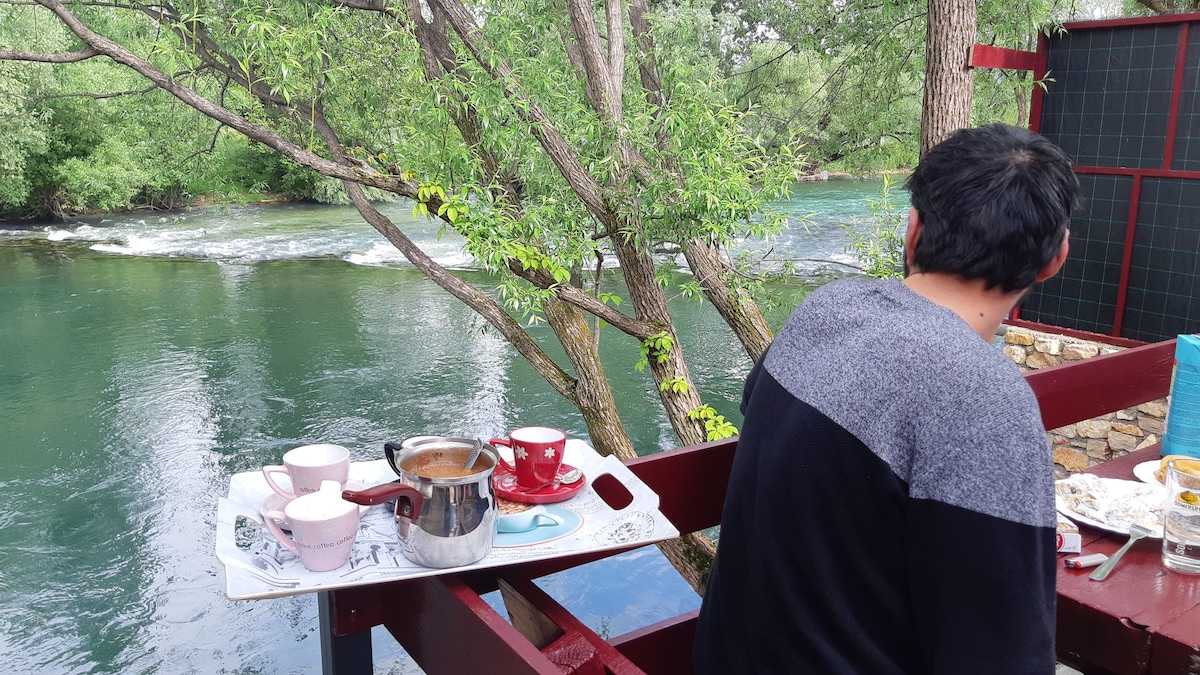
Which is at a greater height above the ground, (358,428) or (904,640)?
(904,640)

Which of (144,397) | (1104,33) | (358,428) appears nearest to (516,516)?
(1104,33)

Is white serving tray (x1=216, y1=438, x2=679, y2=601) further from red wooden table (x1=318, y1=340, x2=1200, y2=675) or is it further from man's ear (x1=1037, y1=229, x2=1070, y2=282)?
man's ear (x1=1037, y1=229, x2=1070, y2=282)

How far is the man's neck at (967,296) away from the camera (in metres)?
1.15

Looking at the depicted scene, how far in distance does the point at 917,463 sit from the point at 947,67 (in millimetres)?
4003

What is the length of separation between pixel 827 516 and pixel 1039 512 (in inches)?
8.4

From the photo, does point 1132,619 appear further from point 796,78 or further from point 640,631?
point 796,78

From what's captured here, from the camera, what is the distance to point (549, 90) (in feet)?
17.4

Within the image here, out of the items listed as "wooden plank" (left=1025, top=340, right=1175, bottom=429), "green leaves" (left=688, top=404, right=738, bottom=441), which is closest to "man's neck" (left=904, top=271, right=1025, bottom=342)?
"wooden plank" (left=1025, top=340, right=1175, bottom=429)

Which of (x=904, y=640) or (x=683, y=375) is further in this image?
(x=683, y=375)

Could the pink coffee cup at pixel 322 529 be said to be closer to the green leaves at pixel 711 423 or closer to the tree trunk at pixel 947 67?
the tree trunk at pixel 947 67

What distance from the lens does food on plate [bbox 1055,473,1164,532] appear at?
65.1 inches

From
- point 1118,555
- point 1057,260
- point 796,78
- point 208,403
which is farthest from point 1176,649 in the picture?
point 208,403

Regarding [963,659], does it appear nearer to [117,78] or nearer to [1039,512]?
[1039,512]

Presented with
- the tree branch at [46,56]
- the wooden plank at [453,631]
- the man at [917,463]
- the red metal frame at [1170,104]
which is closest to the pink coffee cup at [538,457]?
the wooden plank at [453,631]
